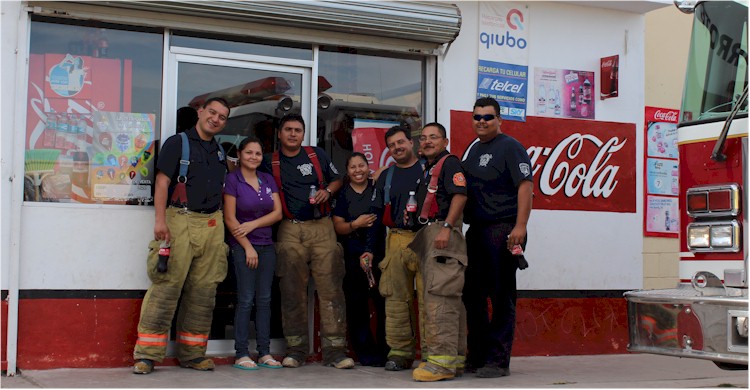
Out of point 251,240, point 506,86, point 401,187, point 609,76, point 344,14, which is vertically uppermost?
point 344,14

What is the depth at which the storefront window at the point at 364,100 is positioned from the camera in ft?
27.3

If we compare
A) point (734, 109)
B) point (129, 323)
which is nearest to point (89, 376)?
point (129, 323)

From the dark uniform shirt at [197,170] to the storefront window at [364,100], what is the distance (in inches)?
49.4

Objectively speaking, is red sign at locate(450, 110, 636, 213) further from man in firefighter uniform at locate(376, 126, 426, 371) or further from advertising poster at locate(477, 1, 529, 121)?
man in firefighter uniform at locate(376, 126, 426, 371)

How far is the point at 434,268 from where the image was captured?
692 cm

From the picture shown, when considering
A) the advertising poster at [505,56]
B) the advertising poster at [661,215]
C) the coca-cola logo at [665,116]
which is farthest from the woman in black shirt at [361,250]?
the coca-cola logo at [665,116]

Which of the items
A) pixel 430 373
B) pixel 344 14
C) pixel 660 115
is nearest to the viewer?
pixel 430 373

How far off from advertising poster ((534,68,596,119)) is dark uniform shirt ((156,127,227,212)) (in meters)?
3.28

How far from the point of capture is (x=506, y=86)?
8828 mm

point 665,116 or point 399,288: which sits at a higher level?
point 665,116

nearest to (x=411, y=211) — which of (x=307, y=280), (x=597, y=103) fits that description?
(x=307, y=280)

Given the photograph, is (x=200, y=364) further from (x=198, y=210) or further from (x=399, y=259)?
(x=399, y=259)

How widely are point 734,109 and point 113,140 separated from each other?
15.3ft

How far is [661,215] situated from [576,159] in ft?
4.74
